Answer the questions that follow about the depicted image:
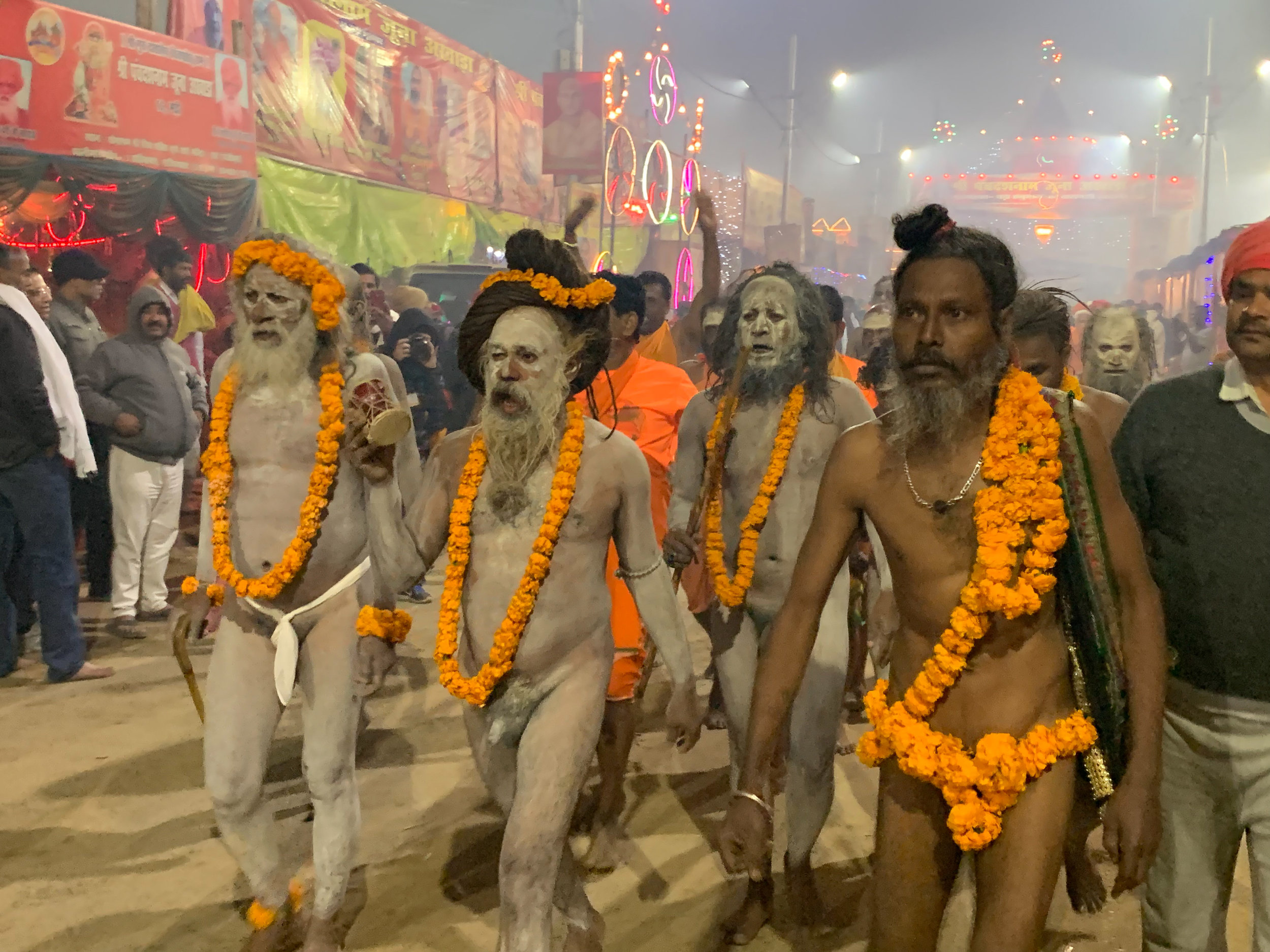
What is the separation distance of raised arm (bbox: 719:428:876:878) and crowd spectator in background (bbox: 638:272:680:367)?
13.4 ft

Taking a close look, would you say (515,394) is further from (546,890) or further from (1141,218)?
(1141,218)

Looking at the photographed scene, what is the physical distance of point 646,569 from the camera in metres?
3.33

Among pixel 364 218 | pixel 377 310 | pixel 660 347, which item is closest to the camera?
pixel 660 347

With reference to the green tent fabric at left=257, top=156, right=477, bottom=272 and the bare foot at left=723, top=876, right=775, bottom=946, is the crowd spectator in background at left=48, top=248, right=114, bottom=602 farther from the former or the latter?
the bare foot at left=723, top=876, right=775, bottom=946

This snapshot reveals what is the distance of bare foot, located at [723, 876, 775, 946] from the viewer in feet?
12.6

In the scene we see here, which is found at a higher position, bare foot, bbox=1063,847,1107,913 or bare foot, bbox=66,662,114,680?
bare foot, bbox=1063,847,1107,913

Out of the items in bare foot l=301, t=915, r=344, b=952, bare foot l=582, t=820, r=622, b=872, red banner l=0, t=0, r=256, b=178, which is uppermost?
red banner l=0, t=0, r=256, b=178

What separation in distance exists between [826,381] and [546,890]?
7.34ft

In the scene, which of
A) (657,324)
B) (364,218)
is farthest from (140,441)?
(364,218)

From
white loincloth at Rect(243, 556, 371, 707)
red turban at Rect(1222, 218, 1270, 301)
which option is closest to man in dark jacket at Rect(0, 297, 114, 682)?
white loincloth at Rect(243, 556, 371, 707)

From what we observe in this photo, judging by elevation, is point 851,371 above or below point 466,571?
above

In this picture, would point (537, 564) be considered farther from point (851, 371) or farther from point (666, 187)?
point (666, 187)

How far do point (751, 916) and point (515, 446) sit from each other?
2.00m

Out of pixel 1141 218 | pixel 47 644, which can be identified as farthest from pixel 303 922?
pixel 1141 218
